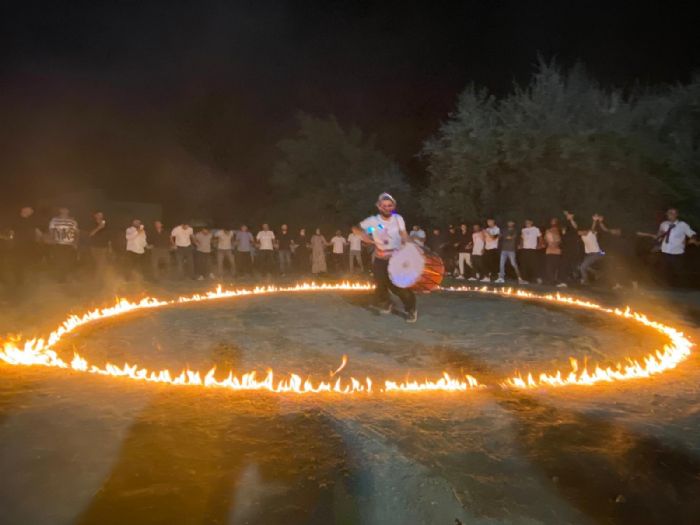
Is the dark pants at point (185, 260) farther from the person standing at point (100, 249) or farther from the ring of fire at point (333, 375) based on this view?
the ring of fire at point (333, 375)

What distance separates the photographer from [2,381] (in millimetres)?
6129

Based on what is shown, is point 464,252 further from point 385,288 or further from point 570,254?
point 385,288

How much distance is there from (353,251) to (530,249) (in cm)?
717

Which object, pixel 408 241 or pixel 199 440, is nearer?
pixel 199 440

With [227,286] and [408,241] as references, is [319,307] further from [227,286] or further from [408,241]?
[227,286]

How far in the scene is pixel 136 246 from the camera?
56.7 ft

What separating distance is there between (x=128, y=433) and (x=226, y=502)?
1.47 metres

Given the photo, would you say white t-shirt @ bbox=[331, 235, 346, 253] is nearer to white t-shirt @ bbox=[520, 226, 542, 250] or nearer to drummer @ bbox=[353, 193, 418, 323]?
white t-shirt @ bbox=[520, 226, 542, 250]

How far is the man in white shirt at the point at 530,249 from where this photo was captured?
18.3m

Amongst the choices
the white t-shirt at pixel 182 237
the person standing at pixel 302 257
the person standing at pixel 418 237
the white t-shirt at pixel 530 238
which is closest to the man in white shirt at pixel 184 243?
the white t-shirt at pixel 182 237

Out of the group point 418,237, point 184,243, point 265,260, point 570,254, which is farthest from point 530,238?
point 184,243

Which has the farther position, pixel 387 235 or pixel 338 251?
pixel 338 251

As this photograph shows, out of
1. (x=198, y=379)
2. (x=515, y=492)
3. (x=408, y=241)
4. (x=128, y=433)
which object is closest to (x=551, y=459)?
(x=515, y=492)

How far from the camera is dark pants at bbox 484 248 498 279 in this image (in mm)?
19400
